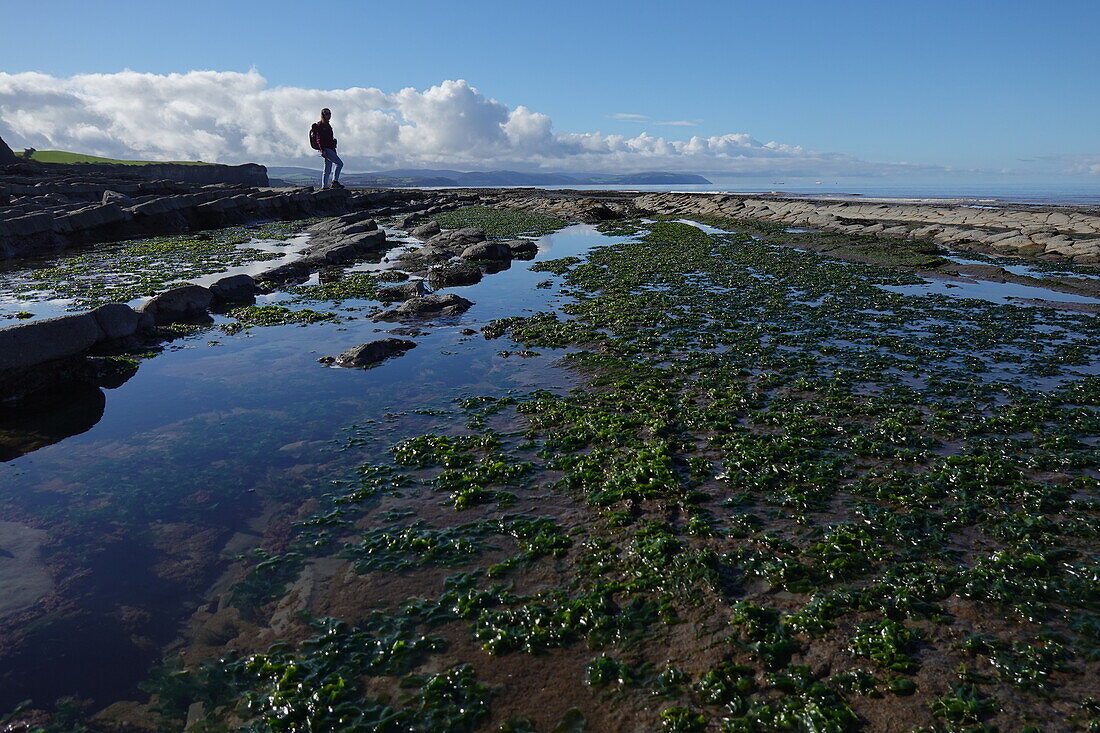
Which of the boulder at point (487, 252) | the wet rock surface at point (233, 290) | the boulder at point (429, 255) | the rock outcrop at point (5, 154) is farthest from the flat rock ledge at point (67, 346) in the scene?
the rock outcrop at point (5, 154)

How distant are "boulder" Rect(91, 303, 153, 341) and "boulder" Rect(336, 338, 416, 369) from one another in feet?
15.4

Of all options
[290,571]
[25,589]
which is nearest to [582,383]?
[290,571]

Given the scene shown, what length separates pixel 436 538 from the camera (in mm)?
5750

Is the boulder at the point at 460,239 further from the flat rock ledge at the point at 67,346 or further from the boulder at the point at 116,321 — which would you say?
the boulder at the point at 116,321

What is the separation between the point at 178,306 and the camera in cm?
1416

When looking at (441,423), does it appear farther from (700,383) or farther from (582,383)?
(700,383)

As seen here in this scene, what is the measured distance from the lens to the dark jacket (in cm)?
3405

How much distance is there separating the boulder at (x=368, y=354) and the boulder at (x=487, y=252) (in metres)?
13.0

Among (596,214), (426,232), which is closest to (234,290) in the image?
(426,232)

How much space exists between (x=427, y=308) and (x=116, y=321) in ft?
22.1

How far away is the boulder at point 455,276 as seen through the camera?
1941cm

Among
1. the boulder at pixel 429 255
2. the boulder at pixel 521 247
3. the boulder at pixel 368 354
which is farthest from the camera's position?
the boulder at pixel 521 247

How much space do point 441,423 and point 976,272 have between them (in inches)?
849

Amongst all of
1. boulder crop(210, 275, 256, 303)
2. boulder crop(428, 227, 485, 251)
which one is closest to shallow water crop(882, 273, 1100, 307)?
boulder crop(428, 227, 485, 251)
